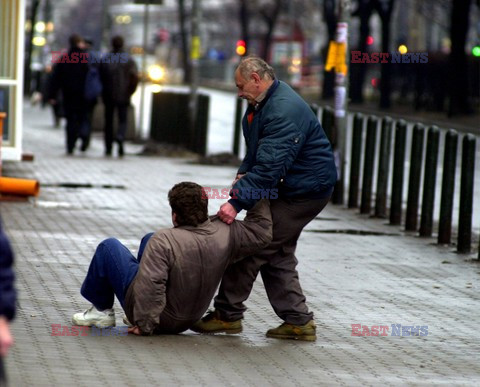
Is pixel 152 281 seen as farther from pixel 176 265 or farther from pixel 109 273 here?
pixel 109 273

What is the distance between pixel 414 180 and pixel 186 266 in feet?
22.1

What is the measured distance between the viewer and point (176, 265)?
275 inches

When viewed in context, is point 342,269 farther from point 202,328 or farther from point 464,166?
point 202,328

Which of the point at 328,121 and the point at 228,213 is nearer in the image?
the point at 228,213

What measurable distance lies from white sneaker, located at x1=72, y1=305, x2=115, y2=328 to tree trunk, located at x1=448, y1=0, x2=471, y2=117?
30.9 metres

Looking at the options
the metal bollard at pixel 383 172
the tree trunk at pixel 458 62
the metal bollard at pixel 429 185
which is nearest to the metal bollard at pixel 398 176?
the metal bollard at pixel 383 172

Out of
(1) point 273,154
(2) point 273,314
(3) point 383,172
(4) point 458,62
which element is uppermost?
(4) point 458,62

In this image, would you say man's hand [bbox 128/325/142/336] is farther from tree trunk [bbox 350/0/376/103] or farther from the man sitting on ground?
tree trunk [bbox 350/0/376/103]

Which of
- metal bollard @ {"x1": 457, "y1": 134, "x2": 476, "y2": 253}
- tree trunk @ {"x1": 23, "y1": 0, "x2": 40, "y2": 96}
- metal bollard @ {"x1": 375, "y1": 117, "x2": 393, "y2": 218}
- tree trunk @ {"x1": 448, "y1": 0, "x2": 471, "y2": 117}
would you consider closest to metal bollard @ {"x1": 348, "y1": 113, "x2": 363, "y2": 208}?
metal bollard @ {"x1": 375, "y1": 117, "x2": 393, "y2": 218}

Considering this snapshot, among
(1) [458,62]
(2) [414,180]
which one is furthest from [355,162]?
(1) [458,62]

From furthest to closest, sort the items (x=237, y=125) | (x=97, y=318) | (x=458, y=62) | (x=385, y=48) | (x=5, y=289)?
(x=385, y=48), (x=458, y=62), (x=237, y=125), (x=97, y=318), (x=5, y=289)

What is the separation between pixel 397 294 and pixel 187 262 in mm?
2610

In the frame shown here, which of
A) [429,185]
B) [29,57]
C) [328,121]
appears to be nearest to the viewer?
[429,185]

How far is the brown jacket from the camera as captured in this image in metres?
6.93
